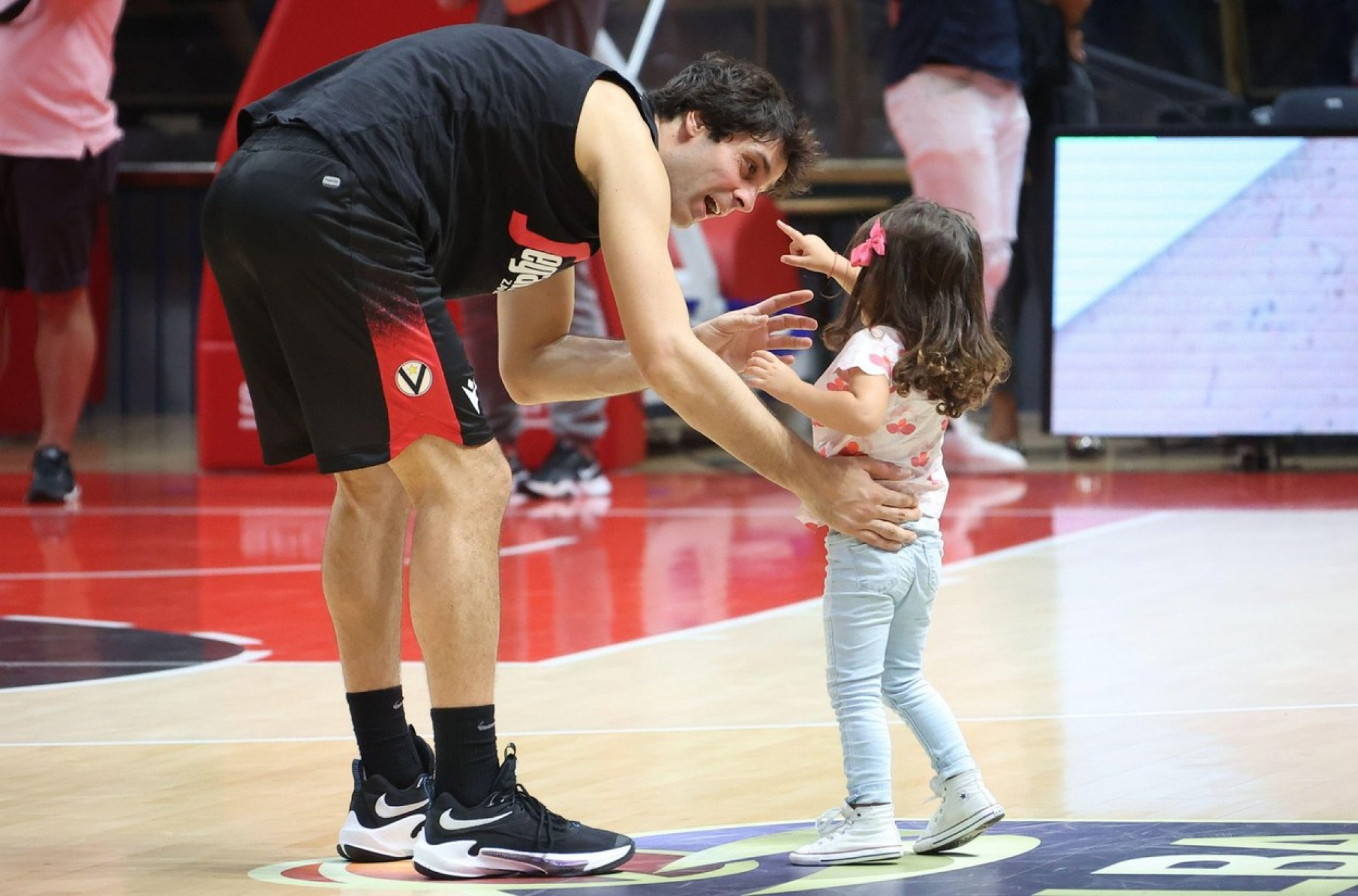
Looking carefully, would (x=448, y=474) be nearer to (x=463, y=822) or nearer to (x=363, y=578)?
(x=363, y=578)

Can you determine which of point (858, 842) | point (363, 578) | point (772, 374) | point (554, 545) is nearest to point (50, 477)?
point (554, 545)

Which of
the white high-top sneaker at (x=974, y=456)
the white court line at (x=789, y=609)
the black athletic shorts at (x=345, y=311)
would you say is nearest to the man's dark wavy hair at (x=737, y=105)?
the black athletic shorts at (x=345, y=311)

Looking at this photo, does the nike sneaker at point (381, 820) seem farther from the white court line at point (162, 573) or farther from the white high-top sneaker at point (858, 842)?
the white court line at point (162, 573)

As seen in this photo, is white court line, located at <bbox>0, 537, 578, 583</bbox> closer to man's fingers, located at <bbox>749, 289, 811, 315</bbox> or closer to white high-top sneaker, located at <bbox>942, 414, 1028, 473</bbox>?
white high-top sneaker, located at <bbox>942, 414, 1028, 473</bbox>

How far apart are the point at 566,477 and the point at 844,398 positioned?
4358 millimetres

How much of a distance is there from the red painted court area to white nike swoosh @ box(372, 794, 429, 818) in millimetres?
1365

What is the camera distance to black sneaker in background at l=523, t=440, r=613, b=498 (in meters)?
7.03

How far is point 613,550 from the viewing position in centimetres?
575

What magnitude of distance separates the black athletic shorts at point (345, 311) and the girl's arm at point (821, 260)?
541 millimetres

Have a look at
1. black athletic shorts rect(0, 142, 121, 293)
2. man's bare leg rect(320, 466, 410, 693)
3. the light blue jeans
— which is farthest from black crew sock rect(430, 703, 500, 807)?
black athletic shorts rect(0, 142, 121, 293)

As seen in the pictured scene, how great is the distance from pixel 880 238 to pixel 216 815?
4.25 ft

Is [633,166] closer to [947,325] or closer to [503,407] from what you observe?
[947,325]

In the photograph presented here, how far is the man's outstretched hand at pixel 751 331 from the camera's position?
303 centimetres

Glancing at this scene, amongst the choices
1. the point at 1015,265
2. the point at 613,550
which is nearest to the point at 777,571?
the point at 613,550
